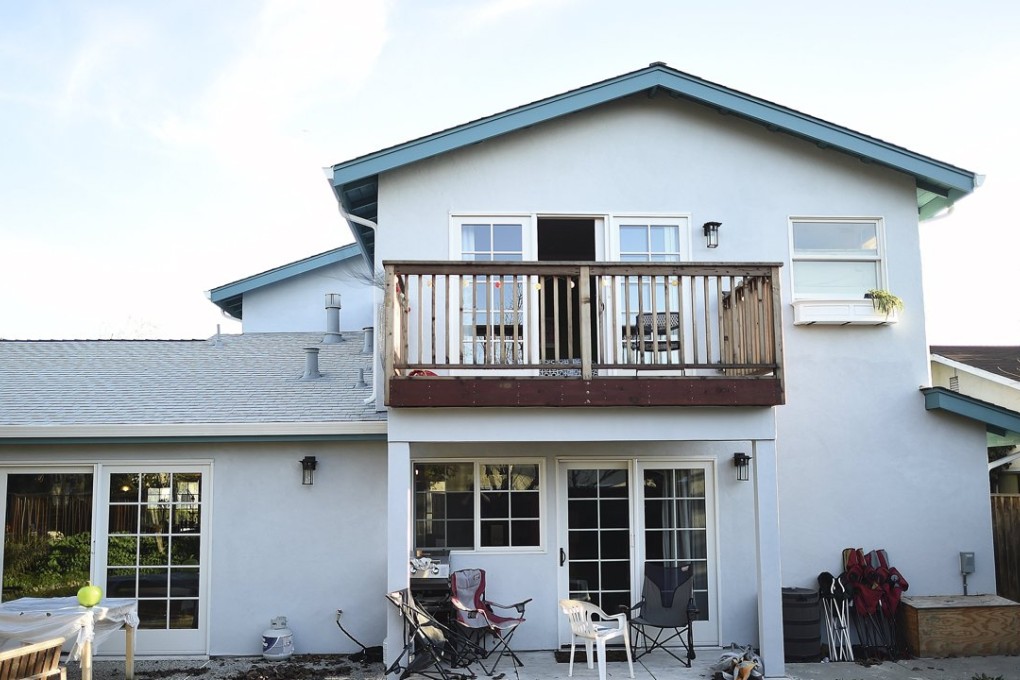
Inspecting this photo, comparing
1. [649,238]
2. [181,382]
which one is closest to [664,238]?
[649,238]

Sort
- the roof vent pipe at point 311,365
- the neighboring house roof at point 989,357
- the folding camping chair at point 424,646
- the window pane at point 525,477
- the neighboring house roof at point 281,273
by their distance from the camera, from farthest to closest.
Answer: the neighboring house roof at point 989,357, the neighboring house roof at point 281,273, the roof vent pipe at point 311,365, the window pane at point 525,477, the folding camping chair at point 424,646

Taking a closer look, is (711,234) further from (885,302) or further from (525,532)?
(525,532)

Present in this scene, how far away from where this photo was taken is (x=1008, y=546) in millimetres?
9883

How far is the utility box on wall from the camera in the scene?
8.48 m

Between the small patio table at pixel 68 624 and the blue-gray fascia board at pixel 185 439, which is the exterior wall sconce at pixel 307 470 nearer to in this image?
the blue-gray fascia board at pixel 185 439

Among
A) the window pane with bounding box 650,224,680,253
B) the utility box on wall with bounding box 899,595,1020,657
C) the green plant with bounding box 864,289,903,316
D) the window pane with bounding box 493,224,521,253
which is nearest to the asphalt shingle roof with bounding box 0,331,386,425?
the window pane with bounding box 493,224,521,253

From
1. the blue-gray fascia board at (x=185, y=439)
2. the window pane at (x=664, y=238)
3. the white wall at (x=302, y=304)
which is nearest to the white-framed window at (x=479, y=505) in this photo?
the blue-gray fascia board at (x=185, y=439)

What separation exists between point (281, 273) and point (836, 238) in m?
9.67

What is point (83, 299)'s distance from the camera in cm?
3156

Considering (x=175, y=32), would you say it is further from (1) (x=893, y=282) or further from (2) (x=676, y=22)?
(1) (x=893, y=282)

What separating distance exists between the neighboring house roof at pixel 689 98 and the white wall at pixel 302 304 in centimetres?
646

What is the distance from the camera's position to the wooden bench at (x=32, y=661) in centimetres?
632

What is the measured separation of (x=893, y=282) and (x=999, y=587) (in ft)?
12.5

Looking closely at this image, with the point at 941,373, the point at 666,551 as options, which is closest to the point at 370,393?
the point at 666,551
